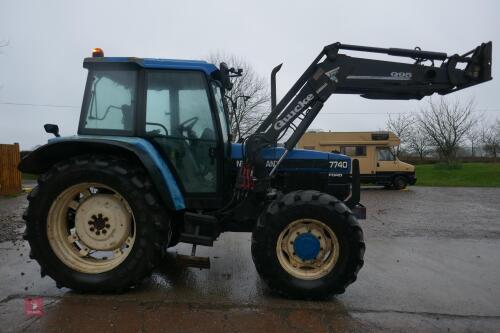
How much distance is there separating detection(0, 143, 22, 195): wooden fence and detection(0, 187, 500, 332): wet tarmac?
366 inches

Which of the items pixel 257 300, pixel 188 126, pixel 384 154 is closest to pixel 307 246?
pixel 257 300

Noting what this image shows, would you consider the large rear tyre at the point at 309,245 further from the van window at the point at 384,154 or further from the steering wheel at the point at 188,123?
the van window at the point at 384,154

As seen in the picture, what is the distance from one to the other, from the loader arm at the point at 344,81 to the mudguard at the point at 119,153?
862 millimetres

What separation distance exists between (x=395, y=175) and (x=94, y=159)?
16.9 metres

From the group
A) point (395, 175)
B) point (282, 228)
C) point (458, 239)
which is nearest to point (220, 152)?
point (282, 228)

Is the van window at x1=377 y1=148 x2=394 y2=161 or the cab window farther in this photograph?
the van window at x1=377 y1=148 x2=394 y2=161

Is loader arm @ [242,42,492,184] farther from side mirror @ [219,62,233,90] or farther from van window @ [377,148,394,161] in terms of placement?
van window @ [377,148,394,161]

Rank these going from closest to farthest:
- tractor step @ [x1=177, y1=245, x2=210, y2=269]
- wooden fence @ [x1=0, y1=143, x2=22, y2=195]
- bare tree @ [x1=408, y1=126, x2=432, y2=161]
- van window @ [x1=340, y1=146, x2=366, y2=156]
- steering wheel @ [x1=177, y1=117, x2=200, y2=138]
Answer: tractor step @ [x1=177, y1=245, x2=210, y2=269] → steering wheel @ [x1=177, y1=117, x2=200, y2=138] → wooden fence @ [x1=0, y1=143, x2=22, y2=195] → van window @ [x1=340, y1=146, x2=366, y2=156] → bare tree @ [x1=408, y1=126, x2=432, y2=161]

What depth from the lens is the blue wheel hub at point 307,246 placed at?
4043 mm

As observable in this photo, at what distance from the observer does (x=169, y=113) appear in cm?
437

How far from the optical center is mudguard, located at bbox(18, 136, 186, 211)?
13.1 feet

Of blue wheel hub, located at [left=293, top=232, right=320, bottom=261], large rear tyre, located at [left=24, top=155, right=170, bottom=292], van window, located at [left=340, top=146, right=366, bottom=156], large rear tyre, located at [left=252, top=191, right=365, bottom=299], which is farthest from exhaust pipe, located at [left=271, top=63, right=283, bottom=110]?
van window, located at [left=340, top=146, right=366, bottom=156]

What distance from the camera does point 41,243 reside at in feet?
13.2

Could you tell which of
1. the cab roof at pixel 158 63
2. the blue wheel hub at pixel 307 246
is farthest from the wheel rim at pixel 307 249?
the cab roof at pixel 158 63
